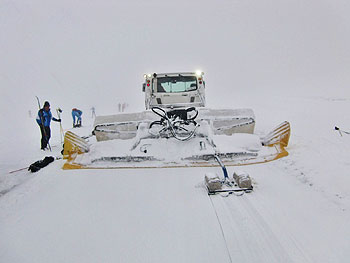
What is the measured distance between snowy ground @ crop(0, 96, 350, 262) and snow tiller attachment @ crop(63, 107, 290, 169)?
0.25 metres

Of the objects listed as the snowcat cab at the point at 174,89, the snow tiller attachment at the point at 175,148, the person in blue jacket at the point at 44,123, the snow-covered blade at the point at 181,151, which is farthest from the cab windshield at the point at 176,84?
the person in blue jacket at the point at 44,123

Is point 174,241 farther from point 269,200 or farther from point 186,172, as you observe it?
point 186,172

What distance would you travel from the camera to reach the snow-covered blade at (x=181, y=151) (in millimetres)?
3764

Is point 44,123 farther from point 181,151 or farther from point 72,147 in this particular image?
point 181,151

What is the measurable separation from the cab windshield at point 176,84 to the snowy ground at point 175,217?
3691 millimetres

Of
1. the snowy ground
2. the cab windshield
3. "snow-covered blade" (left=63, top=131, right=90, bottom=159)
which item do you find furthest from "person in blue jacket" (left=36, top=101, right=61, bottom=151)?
the snowy ground

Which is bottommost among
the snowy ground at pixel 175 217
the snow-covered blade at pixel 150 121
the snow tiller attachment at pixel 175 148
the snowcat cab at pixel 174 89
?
the snowy ground at pixel 175 217

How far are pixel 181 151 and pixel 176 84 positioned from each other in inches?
131

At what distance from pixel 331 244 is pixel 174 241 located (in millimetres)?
1181

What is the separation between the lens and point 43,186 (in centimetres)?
322

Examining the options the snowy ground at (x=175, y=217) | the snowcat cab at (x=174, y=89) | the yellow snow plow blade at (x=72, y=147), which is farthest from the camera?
the snowcat cab at (x=174, y=89)

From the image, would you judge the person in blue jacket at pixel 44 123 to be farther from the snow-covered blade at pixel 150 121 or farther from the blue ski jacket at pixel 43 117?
the snow-covered blade at pixel 150 121

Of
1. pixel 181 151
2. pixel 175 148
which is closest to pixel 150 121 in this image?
pixel 175 148

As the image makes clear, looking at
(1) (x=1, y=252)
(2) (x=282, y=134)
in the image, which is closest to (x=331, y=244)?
(1) (x=1, y=252)
